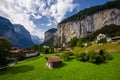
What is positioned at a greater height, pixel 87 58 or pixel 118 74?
pixel 87 58

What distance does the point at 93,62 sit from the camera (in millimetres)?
56344

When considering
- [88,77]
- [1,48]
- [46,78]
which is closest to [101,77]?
[88,77]

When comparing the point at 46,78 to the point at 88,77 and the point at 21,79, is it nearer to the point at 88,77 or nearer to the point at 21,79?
the point at 21,79

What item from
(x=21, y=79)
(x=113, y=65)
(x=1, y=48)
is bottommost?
(x=21, y=79)

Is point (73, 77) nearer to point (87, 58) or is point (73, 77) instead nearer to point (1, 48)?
point (87, 58)

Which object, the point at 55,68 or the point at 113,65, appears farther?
the point at 55,68

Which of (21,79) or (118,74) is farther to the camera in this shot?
(21,79)

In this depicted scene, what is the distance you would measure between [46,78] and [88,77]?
11047mm

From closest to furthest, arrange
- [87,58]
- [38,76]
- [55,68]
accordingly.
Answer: [38,76] → [55,68] → [87,58]

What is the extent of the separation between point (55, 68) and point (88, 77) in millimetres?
17233

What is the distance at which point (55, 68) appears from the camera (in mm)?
56312

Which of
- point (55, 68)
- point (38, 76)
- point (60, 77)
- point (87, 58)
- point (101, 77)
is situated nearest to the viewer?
point (101, 77)

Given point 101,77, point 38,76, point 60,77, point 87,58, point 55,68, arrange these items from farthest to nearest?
1. point 87,58
2. point 55,68
3. point 38,76
4. point 60,77
5. point 101,77

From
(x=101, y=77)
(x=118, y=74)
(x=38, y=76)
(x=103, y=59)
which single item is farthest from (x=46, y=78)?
(x=103, y=59)
